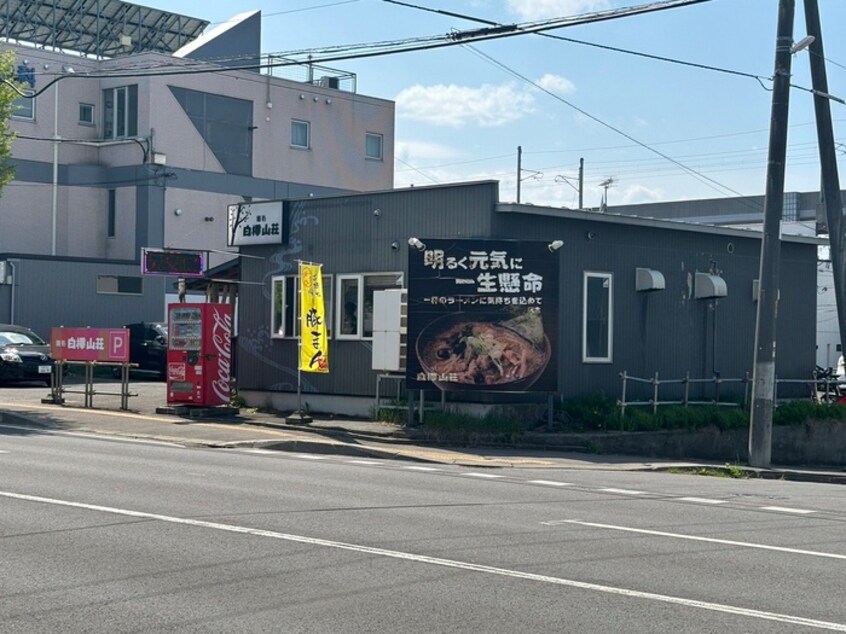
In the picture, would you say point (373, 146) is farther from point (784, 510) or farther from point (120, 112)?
point (784, 510)

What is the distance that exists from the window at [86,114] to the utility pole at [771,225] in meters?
34.1

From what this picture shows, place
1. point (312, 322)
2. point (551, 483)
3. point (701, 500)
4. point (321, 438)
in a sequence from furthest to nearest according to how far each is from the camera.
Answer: point (312, 322) < point (321, 438) < point (551, 483) < point (701, 500)

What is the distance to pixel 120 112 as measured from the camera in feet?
156

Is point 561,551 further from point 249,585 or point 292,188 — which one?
point 292,188

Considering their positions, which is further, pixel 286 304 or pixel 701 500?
pixel 286 304

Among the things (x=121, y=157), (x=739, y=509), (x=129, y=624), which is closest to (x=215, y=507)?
(x=129, y=624)

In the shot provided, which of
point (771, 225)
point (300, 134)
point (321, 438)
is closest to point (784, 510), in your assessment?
point (771, 225)

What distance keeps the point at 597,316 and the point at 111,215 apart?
2913 cm

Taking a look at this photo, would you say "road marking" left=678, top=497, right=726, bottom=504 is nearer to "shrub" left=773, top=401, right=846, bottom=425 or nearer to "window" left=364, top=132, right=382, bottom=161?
"shrub" left=773, top=401, right=846, bottom=425

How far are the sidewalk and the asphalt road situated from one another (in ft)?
11.9

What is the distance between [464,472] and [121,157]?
110ft

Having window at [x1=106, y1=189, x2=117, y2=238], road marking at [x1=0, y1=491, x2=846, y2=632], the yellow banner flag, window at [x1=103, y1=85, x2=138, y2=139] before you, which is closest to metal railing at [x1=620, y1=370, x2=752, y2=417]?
the yellow banner flag

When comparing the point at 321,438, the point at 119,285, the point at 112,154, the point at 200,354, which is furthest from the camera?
the point at 112,154

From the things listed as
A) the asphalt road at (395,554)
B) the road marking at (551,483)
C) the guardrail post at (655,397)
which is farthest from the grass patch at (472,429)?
the asphalt road at (395,554)
